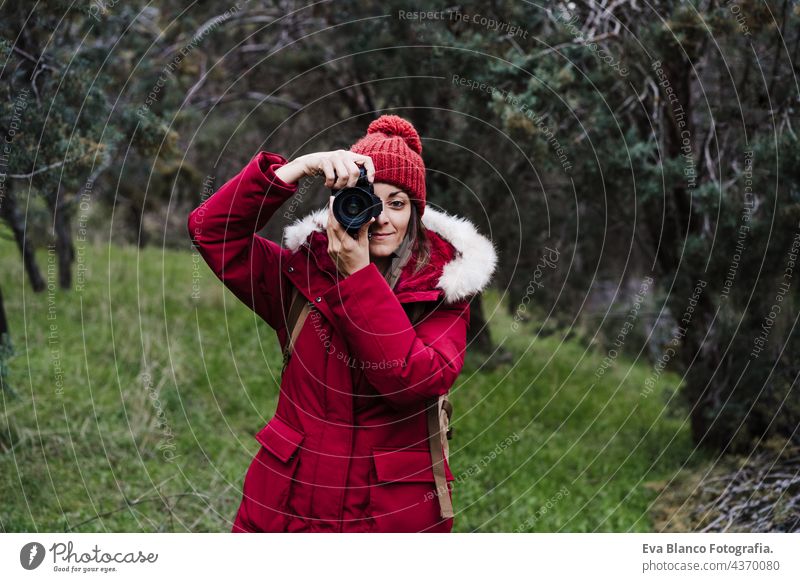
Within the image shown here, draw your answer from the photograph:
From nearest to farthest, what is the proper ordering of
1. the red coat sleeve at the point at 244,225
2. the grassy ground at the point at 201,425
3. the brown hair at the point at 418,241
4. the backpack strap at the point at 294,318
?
the red coat sleeve at the point at 244,225 → the backpack strap at the point at 294,318 → the brown hair at the point at 418,241 → the grassy ground at the point at 201,425

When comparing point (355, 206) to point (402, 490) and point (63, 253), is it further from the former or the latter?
point (63, 253)

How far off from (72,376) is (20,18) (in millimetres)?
3238

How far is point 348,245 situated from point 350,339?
29 centimetres

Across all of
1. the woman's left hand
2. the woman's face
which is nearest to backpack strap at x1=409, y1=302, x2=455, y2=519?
the woman's face

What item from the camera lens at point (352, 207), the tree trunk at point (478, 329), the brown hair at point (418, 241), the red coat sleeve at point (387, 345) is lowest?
the tree trunk at point (478, 329)

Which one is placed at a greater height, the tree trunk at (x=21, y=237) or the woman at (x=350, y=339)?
the woman at (x=350, y=339)

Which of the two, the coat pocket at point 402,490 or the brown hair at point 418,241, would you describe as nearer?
the coat pocket at point 402,490

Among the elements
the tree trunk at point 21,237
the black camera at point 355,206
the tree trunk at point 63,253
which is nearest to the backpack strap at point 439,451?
the black camera at point 355,206

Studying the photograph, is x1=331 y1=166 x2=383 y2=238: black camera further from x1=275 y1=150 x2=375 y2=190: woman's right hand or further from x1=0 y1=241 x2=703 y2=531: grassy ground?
x1=0 y1=241 x2=703 y2=531: grassy ground

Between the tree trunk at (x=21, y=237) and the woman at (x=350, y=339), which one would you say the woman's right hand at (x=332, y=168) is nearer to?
the woman at (x=350, y=339)

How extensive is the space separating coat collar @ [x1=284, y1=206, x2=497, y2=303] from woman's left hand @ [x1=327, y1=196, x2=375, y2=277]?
17 centimetres

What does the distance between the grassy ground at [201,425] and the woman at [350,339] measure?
242cm

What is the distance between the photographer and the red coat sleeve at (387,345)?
2.68 meters
